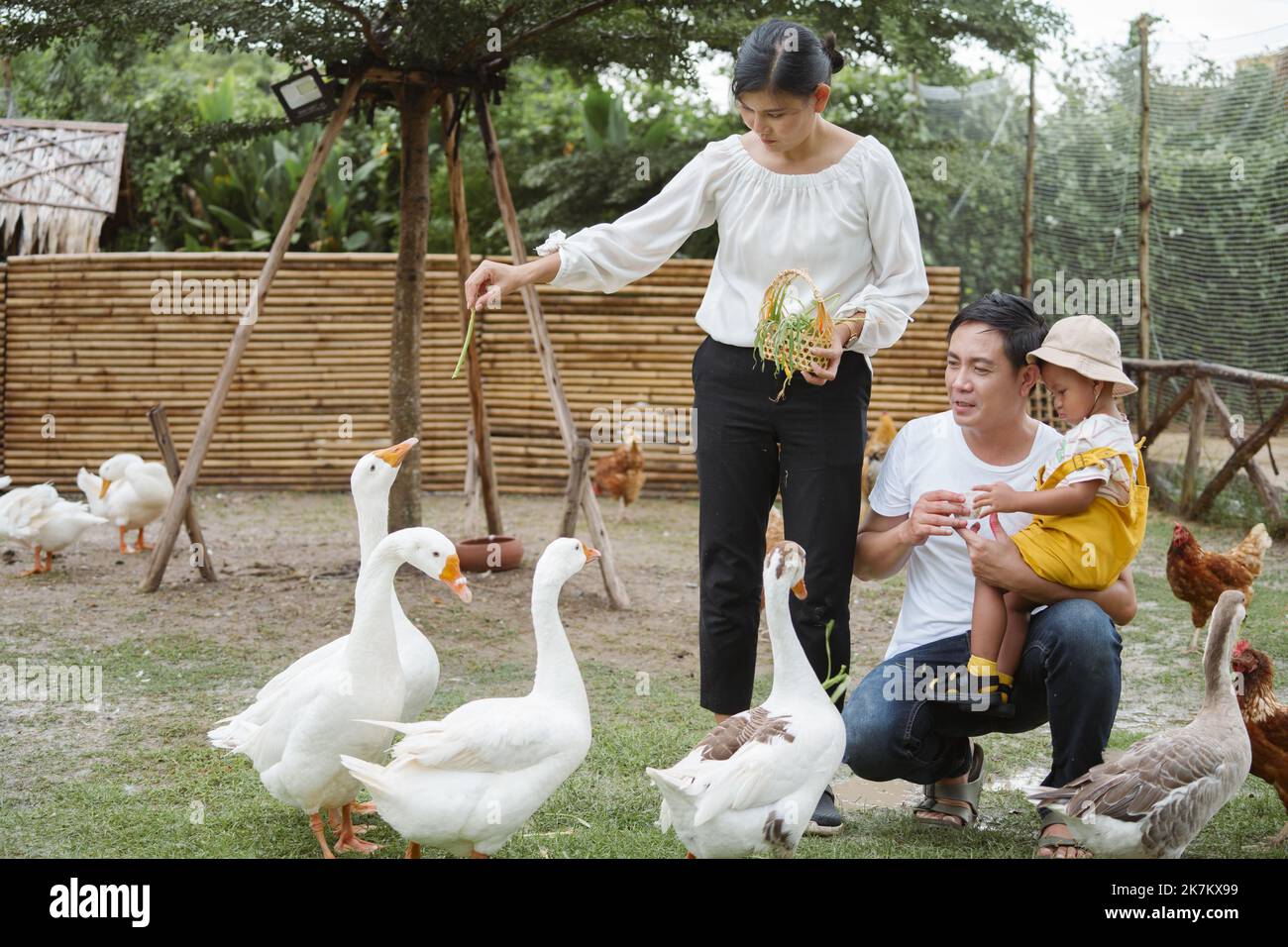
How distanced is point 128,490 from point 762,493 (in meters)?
5.46

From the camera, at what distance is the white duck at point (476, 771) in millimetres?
2955

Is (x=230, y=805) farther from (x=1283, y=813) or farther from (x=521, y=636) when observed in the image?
(x=1283, y=813)

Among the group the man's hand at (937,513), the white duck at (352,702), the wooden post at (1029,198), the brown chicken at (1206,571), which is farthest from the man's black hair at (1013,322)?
the wooden post at (1029,198)

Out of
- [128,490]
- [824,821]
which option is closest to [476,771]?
[824,821]

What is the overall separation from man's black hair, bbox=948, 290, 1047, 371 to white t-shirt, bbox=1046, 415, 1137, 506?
0.26 m

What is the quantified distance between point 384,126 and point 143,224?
111 inches

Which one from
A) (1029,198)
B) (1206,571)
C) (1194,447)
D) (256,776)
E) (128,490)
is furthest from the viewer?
(1029,198)

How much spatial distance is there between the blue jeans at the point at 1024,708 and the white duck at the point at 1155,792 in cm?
12

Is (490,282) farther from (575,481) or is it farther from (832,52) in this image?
(575,481)

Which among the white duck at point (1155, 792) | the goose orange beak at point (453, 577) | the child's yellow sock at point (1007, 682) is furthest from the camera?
the child's yellow sock at point (1007, 682)

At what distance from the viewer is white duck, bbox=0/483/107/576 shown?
712 cm

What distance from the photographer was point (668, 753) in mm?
4336

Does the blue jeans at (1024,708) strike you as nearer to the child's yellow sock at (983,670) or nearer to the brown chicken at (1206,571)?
the child's yellow sock at (983,670)

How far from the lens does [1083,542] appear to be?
3.25 meters
